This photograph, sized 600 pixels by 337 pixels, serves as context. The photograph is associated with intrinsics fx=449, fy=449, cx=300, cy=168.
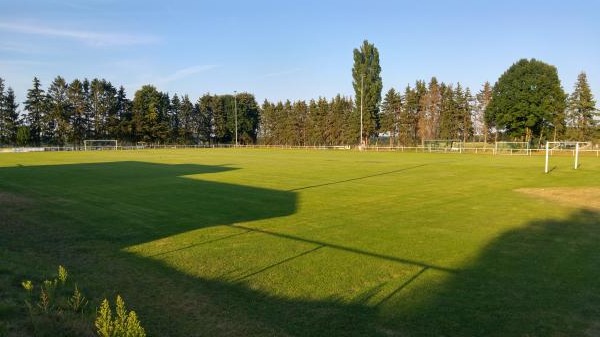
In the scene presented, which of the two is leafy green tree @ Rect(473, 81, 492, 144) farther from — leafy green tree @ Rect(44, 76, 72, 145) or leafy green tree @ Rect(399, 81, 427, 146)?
leafy green tree @ Rect(44, 76, 72, 145)

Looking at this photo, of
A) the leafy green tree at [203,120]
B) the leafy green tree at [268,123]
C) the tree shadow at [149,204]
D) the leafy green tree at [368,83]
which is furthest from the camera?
the leafy green tree at [203,120]

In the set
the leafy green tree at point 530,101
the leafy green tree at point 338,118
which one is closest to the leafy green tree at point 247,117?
the leafy green tree at point 338,118

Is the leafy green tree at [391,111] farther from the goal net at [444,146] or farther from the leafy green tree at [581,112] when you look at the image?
the leafy green tree at [581,112]

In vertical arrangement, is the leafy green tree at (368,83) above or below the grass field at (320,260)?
above

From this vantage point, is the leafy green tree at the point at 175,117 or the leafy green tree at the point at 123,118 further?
the leafy green tree at the point at 175,117

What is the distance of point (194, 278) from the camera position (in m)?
6.99

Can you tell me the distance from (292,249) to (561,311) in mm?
4640

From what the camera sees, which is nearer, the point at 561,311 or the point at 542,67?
the point at 561,311

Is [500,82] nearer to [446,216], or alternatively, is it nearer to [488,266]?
[446,216]

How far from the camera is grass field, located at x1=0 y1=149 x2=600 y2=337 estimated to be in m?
5.36

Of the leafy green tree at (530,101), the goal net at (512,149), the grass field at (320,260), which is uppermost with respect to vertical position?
the leafy green tree at (530,101)

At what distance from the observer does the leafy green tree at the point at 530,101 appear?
207ft

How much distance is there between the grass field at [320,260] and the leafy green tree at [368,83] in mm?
64488

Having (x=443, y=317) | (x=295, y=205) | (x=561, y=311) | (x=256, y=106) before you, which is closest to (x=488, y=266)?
(x=561, y=311)
